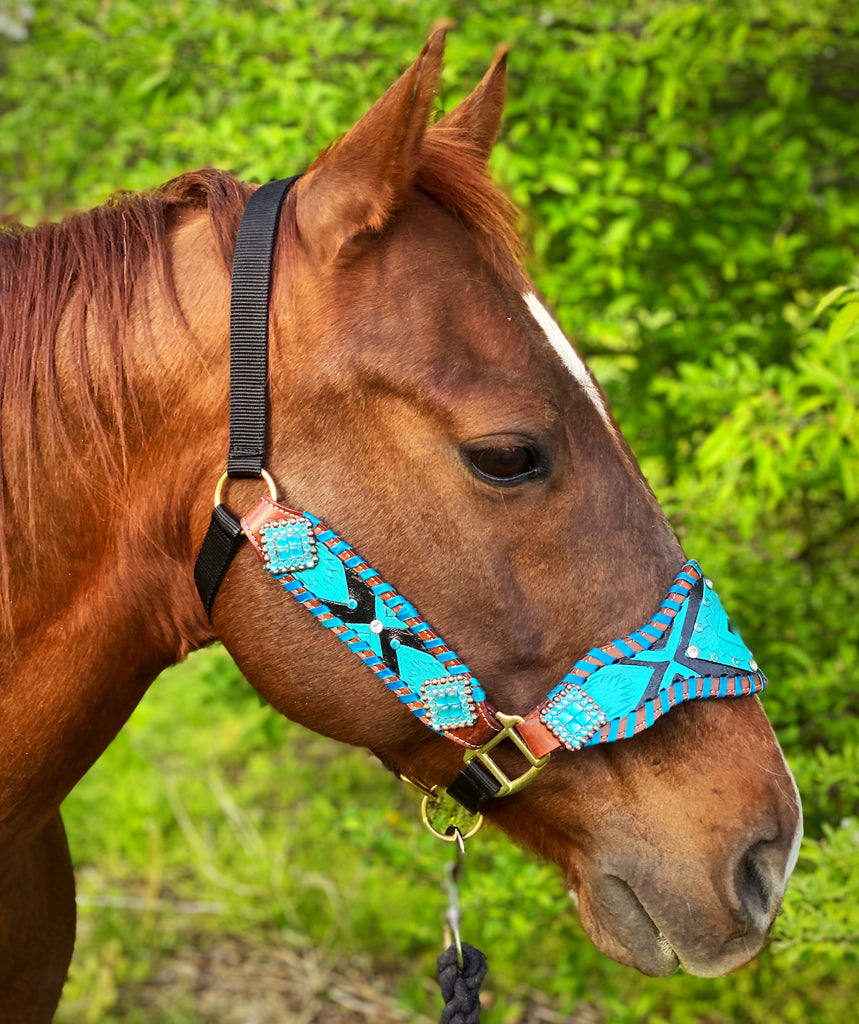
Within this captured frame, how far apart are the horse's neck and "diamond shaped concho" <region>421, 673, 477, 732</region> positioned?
0.39 m

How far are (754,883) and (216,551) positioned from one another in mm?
964

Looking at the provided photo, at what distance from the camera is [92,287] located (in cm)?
151

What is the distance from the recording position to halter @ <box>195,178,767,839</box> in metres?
1.42

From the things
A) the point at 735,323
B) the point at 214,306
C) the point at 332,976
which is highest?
the point at 214,306

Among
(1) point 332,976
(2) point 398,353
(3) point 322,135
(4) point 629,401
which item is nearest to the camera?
(2) point 398,353

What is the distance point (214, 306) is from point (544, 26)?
2.08m

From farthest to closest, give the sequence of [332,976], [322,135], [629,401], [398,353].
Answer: [332,976] → [629,401] → [322,135] → [398,353]

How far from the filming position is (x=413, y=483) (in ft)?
4.68

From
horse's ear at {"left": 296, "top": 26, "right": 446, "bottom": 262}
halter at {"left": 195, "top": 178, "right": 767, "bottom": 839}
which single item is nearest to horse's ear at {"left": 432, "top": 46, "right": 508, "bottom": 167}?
horse's ear at {"left": 296, "top": 26, "right": 446, "bottom": 262}

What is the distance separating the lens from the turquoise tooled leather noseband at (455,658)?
4.67 feet

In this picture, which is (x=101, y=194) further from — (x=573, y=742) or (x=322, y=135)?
(x=573, y=742)

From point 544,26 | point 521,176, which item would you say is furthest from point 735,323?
point 544,26

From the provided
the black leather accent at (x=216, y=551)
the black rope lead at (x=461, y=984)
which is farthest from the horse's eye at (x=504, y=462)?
the black rope lead at (x=461, y=984)

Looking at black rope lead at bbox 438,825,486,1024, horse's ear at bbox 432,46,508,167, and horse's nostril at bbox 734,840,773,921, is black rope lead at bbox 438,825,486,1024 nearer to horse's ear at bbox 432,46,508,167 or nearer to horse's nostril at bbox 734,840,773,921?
horse's nostril at bbox 734,840,773,921
